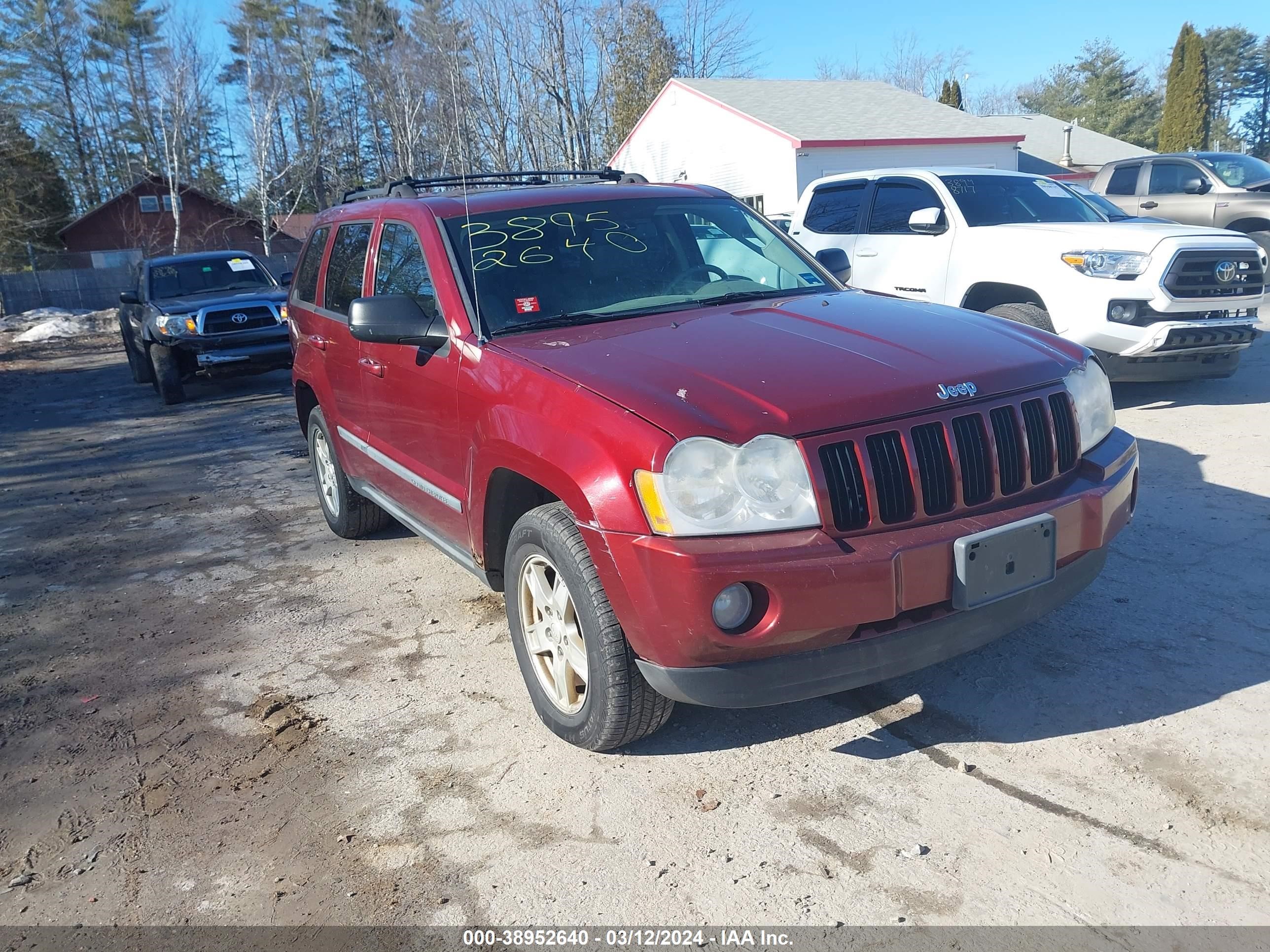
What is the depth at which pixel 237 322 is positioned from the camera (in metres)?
12.1

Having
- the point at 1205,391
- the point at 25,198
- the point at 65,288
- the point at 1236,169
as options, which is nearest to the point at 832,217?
the point at 1205,391

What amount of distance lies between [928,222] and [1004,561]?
217 inches

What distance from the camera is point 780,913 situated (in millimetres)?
2531

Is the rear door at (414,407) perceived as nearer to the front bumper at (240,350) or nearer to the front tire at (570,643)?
the front tire at (570,643)

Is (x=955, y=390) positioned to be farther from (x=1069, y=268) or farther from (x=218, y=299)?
(x=218, y=299)

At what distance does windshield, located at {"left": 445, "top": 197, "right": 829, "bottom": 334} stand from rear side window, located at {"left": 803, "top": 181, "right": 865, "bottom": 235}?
4.80 m

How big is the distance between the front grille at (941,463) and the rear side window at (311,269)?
12.2 feet

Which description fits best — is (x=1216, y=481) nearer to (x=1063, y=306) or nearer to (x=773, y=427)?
(x=1063, y=306)

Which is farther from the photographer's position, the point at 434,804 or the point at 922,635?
the point at 434,804

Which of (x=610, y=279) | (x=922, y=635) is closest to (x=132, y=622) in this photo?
(x=610, y=279)

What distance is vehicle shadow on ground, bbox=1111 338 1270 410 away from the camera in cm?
766

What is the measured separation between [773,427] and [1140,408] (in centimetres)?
603

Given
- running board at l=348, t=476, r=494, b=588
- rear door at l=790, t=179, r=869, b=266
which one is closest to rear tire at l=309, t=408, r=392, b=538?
running board at l=348, t=476, r=494, b=588

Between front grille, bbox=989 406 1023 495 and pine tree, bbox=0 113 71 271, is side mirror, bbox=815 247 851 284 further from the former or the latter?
pine tree, bbox=0 113 71 271
